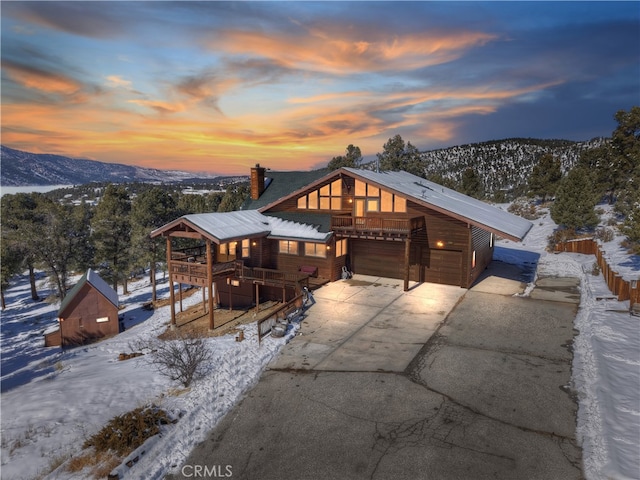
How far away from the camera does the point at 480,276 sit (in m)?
24.6

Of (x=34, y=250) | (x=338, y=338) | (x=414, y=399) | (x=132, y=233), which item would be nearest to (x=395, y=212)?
(x=338, y=338)

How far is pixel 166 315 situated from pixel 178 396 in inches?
688

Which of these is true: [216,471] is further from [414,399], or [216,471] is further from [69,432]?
[414,399]

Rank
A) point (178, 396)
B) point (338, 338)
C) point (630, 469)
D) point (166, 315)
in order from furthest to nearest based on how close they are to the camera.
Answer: point (166, 315), point (338, 338), point (178, 396), point (630, 469)

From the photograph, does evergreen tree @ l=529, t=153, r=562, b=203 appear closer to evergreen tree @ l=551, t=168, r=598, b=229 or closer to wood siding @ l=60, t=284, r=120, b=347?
evergreen tree @ l=551, t=168, r=598, b=229

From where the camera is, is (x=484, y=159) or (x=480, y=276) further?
(x=484, y=159)

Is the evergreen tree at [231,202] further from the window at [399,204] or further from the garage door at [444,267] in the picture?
the garage door at [444,267]

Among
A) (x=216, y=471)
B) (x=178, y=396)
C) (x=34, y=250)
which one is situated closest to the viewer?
(x=216, y=471)

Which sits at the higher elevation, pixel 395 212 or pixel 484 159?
pixel 484 159

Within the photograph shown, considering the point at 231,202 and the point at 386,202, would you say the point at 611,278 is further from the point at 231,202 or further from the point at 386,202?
the point at 231,202

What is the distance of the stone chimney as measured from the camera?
31.9 meters

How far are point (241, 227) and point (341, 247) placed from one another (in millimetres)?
6561

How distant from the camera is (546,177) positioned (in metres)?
61.8

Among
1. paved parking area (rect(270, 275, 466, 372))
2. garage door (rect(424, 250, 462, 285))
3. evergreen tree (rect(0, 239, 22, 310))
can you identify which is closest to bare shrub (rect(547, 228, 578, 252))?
garage door (rect(424, 250, 462, 285))
